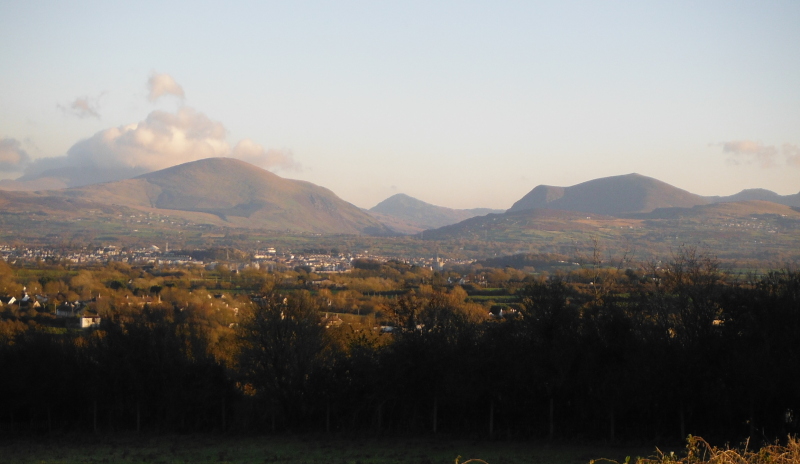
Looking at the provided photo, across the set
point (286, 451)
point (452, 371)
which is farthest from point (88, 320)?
point (452, 371)

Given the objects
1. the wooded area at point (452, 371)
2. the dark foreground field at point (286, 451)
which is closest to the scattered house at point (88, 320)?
the wooded area at point (452, 371)


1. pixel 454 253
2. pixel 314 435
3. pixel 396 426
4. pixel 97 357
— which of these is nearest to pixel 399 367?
pixel 396 426

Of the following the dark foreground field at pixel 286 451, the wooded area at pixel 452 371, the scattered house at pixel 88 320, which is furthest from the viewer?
the scattered house at pixel 88 320

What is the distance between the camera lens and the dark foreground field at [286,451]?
16.9 m

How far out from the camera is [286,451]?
60.7 ft

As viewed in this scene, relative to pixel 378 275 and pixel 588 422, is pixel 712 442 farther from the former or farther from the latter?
pixel 378 275

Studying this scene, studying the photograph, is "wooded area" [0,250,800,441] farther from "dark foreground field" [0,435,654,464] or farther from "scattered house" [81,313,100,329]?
"scattered house" [81,313,100,329]

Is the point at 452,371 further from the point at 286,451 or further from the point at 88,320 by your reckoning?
the point at 88,320

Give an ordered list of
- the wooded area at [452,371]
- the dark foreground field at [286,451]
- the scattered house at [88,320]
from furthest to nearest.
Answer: the scattered house at [88,320] < the wooded area at [452,371] < the dark foreground field at [286,451]

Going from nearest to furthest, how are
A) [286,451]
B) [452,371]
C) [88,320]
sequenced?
[286,451] → [452,371] → [88,320]

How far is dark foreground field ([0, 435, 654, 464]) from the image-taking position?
665 inches

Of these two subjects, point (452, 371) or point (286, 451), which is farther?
point (452, 371)

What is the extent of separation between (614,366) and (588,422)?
1844mm

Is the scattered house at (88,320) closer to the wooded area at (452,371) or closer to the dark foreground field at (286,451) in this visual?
the wooded area at (452,371)
